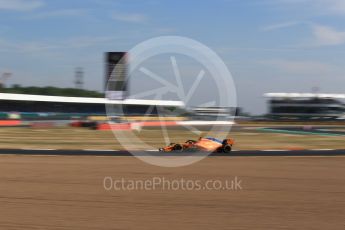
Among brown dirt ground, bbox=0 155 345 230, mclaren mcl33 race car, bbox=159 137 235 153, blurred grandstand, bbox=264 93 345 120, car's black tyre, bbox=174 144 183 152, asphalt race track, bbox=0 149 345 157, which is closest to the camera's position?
brown dirt ground, bbox=0 155 345 230

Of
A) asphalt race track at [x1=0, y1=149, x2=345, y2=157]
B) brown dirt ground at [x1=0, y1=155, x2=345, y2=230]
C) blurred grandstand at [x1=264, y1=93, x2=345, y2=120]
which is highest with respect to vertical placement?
blurred grandstand at [x1=264, y1=93, x2=345, y2=120]

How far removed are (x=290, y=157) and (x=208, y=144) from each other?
2.79m

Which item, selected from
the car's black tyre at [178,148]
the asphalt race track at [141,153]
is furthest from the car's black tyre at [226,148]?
the car's black tyre at [178,148]

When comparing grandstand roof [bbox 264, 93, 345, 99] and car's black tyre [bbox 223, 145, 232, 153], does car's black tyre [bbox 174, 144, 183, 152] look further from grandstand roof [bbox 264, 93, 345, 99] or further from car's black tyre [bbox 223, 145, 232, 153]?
grandstand roof [bbox 264, 93, 345, 99]

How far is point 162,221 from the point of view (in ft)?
20.2

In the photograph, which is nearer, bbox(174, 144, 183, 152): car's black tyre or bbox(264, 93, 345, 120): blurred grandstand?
bbox(174, 144, 183, 152): car's black tyre

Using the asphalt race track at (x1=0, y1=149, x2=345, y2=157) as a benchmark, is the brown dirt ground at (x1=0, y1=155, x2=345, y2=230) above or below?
below

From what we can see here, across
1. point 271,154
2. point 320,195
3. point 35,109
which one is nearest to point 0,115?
point 35,109

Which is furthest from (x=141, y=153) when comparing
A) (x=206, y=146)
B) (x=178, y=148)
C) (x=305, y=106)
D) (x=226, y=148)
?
(x=305, y=106)

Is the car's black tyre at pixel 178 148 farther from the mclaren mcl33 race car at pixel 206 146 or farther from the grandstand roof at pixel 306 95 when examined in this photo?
the grandstand roof at pixel 306 95

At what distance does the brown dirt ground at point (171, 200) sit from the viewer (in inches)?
238

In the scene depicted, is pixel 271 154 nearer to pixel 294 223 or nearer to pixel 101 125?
pixel 294 223

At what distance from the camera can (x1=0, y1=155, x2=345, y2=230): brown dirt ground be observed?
6.05m

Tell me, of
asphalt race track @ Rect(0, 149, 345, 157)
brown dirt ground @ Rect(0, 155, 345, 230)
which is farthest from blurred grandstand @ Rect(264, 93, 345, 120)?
brown dirt ground @ Rect(0, 155, 345, 230)
